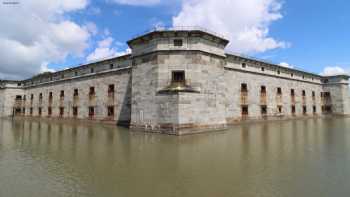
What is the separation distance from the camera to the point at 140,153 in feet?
33.2

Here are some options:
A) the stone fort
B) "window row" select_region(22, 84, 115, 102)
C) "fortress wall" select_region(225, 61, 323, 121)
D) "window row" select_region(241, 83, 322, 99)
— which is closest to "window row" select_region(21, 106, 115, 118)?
the stone fort

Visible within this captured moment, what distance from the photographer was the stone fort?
1856 centimetres

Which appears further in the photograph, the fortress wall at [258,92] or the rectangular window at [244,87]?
the rectangular window at [244,87]

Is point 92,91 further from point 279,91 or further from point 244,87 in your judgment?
point 279,91

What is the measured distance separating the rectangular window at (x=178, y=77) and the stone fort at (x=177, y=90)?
3.7 inches

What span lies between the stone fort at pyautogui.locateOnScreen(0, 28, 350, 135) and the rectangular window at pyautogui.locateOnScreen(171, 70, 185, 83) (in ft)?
0.30

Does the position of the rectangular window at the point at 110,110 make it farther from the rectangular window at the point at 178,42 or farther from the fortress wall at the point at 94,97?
the rectangular window at the point at 178,42

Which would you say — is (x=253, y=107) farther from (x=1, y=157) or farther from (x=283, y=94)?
(x=1, y=157)

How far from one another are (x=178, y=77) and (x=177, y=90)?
77.8 inches

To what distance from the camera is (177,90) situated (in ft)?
57.2

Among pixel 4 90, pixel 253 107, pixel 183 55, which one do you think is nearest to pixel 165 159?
pixel 183 55

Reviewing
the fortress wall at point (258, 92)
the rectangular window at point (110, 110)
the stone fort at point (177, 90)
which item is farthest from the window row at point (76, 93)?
the fortress wall at point (258, 92)

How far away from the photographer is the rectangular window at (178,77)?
18719 millimetres

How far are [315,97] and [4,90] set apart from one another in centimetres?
6904
